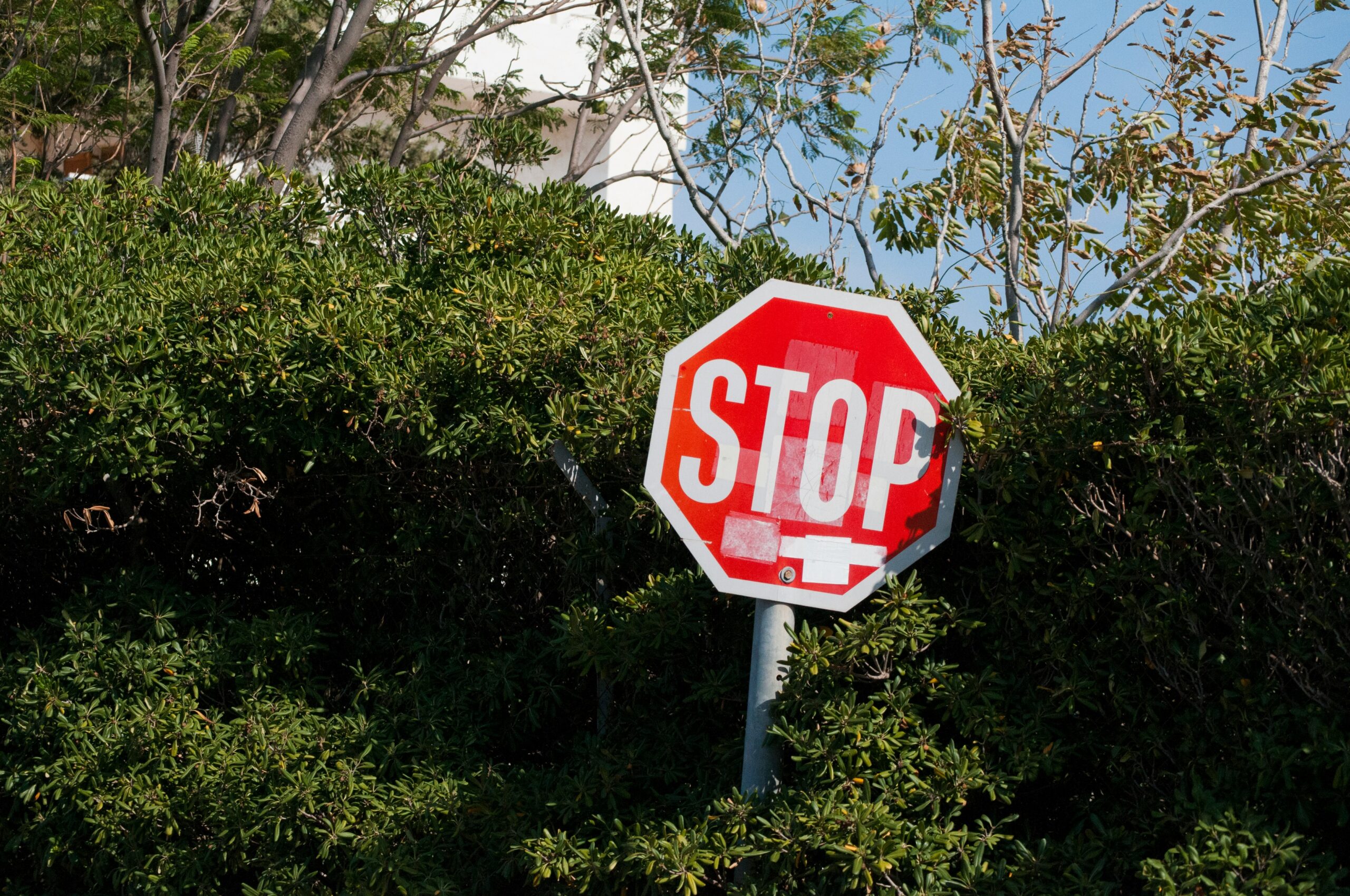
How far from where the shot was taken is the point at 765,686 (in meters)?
2.92

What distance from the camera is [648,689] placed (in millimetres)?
3570

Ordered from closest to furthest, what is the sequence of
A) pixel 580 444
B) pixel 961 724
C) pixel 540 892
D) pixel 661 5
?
pixel 961 724, pixel 540 892, pixel 580 444, pixel 661 5

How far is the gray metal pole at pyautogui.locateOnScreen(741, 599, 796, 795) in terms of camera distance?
2.86 metres

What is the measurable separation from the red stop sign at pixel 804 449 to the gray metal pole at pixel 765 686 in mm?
109

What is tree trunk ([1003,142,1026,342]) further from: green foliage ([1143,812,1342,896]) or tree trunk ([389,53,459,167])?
tree trunk ([389,53,459,167])

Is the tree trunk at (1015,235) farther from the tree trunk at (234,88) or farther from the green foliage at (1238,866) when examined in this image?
the tree trunk at (234,88)

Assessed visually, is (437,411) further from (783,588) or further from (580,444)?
(783,588)

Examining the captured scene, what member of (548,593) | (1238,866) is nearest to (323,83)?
(548,593)

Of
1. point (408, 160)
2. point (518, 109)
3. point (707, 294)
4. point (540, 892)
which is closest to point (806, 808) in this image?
point (540, 892)

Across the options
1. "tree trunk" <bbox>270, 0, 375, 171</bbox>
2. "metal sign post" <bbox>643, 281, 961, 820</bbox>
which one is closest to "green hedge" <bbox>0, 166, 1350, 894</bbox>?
"metal sign post" <bbox>643, 281, 961, 820</bbox>

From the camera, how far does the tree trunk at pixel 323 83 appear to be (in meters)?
10.9

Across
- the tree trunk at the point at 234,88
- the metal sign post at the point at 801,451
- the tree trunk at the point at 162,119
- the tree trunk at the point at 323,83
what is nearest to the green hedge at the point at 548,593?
the metal sign post at the point at 801,451

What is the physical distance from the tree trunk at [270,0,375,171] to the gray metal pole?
30.5 ft

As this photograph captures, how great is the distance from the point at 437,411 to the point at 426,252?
46.5 inches
